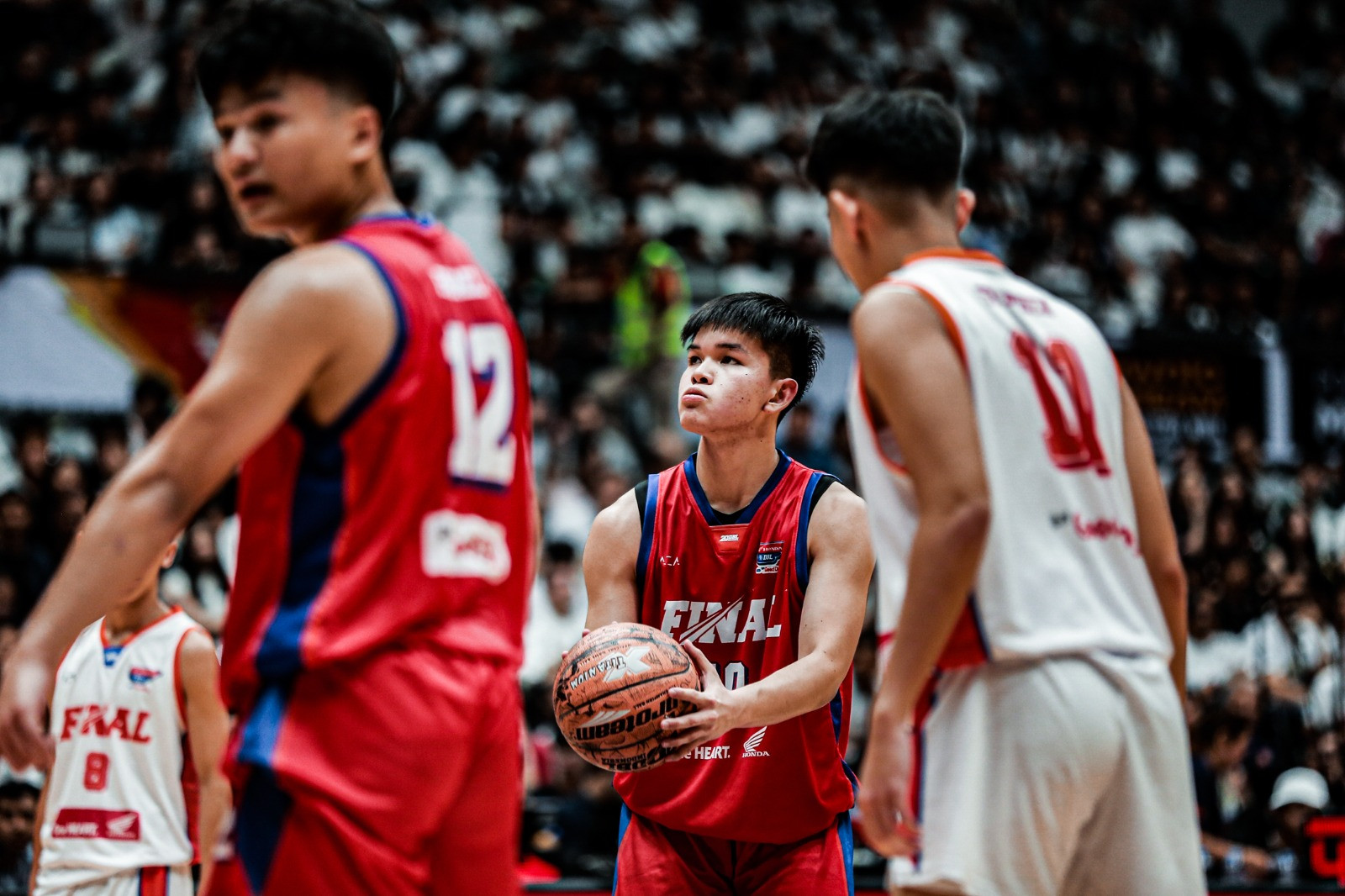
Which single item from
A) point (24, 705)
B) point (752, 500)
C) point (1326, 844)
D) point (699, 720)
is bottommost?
point (1326, 844)

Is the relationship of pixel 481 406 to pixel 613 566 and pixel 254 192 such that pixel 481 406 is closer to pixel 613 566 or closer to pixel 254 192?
pixel 254 192

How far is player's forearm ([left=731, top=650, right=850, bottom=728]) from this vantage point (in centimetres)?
366

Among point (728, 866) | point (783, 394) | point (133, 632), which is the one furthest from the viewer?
point (133, 632)

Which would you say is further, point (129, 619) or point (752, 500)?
point (129, 619)

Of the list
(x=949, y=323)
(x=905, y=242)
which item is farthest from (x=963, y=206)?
(x=949, y=323)

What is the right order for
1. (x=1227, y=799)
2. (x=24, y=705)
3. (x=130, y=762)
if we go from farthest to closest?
(x=1227, y=799), (x=130, y=762), (x=24, y=705)

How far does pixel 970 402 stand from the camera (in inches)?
111

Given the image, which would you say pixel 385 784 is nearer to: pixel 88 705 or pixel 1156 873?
pixel 1156 873

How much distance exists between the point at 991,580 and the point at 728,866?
166 centimetres

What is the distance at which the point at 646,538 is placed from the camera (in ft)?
14.2

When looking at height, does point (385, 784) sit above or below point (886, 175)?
below

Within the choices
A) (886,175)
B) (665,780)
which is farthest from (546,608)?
(886,175)

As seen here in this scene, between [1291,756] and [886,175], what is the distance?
8.09 m

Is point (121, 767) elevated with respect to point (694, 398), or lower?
lower
